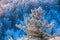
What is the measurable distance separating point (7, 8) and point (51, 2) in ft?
1.59

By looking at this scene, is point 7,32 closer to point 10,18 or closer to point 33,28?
point 10,18

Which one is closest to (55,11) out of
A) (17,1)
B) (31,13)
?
(31,13)

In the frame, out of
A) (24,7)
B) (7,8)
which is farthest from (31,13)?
(7,8)

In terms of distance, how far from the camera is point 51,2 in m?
2.14

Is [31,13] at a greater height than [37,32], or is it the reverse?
[31,13]

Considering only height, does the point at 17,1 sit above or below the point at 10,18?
above

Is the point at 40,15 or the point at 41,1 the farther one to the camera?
the point at 41,1

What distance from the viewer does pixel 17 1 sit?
2.22 meters

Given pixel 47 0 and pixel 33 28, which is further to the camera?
pixel 47 0

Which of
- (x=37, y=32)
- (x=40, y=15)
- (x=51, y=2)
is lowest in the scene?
(x=37, y=32)

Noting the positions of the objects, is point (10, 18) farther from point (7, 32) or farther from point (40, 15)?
point (40, 15)

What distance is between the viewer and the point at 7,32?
2.16 m

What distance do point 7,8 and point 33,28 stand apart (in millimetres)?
416

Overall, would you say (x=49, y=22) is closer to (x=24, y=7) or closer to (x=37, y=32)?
(x=37, y=32)
